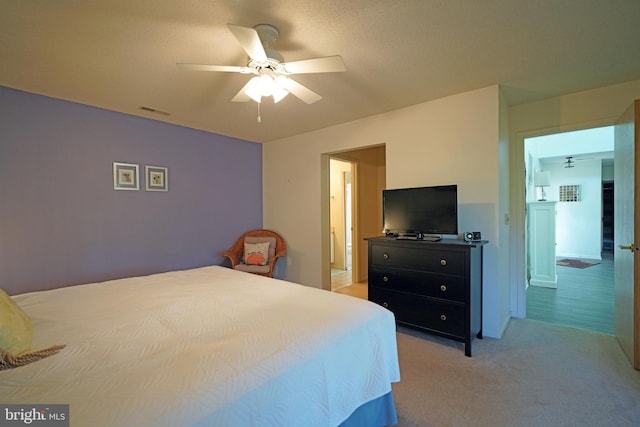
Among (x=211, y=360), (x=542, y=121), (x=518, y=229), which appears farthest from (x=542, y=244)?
(x=211, y=360)

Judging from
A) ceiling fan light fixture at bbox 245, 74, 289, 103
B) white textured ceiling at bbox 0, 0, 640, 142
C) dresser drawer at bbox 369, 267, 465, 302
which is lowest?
dresser drawer at bbox 369, 267, 465, 302

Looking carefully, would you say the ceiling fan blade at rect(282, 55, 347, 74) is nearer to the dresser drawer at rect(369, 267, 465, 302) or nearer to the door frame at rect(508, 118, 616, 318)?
the dresser drawer at rect(369, 267, 465, 302)

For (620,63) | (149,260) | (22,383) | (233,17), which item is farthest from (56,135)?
(620,63)

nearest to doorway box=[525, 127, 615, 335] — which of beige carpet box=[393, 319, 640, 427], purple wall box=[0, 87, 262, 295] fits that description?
beige carpet box=[393, 319, 640, 427]

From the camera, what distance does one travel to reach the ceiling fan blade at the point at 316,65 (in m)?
1.70

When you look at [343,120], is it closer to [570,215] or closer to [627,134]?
[627,134]

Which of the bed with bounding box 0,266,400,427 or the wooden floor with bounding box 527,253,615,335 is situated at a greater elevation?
the bed with bounding box 0,266,400,427

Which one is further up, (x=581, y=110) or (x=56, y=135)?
(x=581, y=110)

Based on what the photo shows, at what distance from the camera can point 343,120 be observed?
11.8 ft

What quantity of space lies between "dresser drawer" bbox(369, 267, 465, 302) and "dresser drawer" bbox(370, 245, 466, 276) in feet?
0.17

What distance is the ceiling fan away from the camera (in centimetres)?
158

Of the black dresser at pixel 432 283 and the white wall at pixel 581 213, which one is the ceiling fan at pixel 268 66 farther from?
the white wall at pixel 581 213

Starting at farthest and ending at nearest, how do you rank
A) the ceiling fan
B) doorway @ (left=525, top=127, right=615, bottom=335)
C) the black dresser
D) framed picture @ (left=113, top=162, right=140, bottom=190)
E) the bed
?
doorway @ (left=525, top=127, right=615, bottom=335) → framed picture @ (left=113, top=162, right=140, bottom=190) → the black dresser → the ceiling fan → the bed

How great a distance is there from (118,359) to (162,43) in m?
1.99
